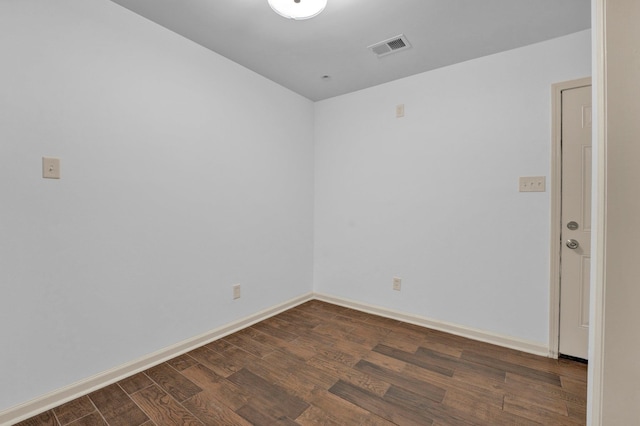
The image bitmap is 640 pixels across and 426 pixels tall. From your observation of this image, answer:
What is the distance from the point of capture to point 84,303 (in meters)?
1.73

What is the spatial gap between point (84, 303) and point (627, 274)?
2598 mm

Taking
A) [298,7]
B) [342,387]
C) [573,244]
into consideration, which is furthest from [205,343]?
[573,244]

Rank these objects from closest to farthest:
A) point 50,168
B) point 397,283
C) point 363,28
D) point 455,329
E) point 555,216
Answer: point 50,168
point 363,28
point 555,216
point 455,329
point 397,283

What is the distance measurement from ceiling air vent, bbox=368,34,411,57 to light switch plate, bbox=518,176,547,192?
142cm

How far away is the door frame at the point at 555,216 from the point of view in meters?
2.14

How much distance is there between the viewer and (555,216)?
216 cm

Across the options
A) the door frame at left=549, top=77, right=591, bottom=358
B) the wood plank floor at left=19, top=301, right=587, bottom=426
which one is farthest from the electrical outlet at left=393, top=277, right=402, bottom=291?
the door frame at left=549, top=77, right=591, bottom=358

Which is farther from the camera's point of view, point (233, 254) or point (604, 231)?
point (233, 254)

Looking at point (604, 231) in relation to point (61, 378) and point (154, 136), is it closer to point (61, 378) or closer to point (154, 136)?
point (154, 136)

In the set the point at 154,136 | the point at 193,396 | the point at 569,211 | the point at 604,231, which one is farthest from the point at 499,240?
the point at 154,136

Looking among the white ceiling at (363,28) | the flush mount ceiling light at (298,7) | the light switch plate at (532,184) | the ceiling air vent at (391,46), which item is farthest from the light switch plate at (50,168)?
the light switch plate at (532,184)

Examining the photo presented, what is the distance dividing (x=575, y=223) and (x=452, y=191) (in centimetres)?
88

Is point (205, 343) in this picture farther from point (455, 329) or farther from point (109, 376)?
point (455, 329)

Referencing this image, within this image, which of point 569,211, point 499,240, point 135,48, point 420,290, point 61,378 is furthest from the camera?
point 420,290
